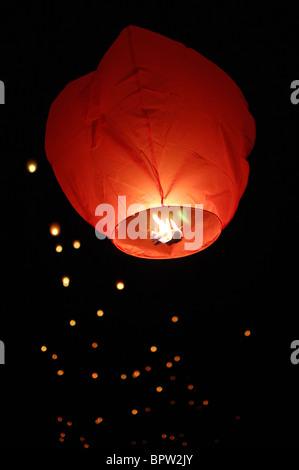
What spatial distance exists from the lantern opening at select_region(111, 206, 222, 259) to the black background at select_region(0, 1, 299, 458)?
123 cm

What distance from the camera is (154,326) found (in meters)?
2.98

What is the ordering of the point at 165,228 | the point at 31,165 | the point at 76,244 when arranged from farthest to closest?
the point at 76,244, the point at 31,165, the point at 165,228

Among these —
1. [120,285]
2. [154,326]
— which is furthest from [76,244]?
[154,326]

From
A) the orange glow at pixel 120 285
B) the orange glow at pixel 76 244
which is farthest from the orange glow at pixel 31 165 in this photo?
the orange glow at pixel 120 285

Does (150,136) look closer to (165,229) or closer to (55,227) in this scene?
(165,229)

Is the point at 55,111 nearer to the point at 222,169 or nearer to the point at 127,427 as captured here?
the point at 222,169

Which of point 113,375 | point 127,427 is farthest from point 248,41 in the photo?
point 127,427

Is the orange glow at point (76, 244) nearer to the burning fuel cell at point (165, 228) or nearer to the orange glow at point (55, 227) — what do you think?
the orange glow at point (55, 227)

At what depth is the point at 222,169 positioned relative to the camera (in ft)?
4.51

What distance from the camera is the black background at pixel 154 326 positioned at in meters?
2.89

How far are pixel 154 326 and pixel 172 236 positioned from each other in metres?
1.51

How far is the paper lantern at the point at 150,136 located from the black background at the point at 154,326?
1403 mm

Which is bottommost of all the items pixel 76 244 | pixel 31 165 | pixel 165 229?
pixel 165 229

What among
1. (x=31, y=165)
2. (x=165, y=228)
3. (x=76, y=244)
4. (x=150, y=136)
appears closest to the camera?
(x=150, y=136)
